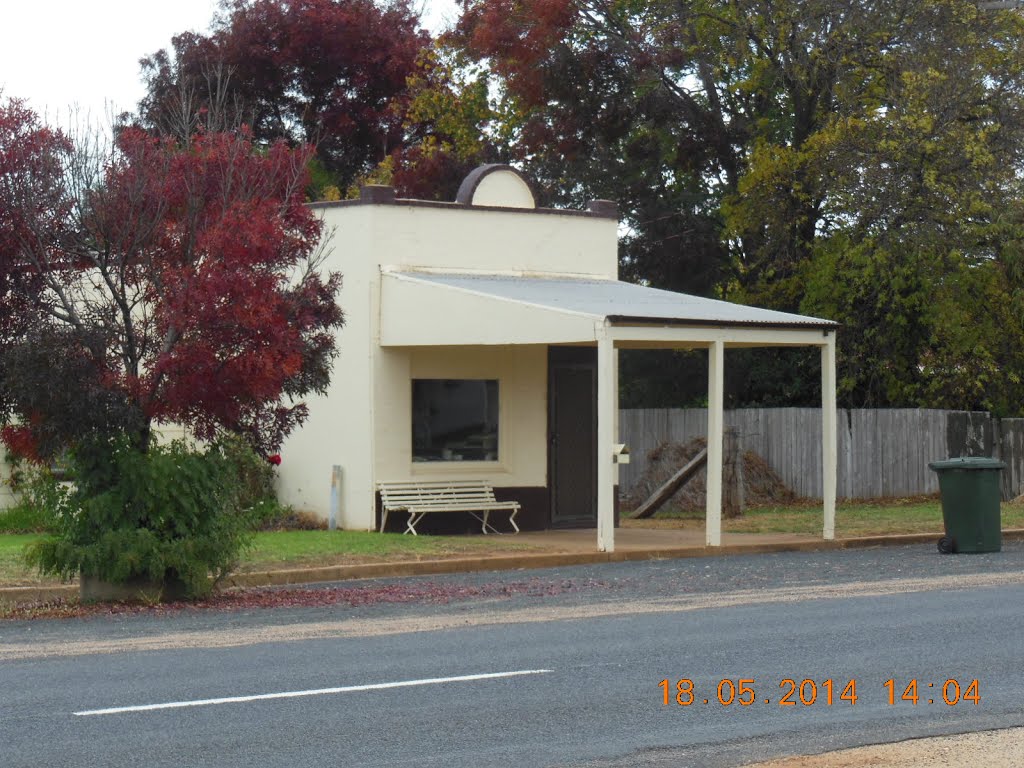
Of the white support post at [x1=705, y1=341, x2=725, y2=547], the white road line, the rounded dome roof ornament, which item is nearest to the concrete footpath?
the white support post at [x1=705, y1=341, x2=725, y2=547]

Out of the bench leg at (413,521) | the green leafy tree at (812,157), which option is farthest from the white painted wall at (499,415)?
the green leafy tree at (812,157)

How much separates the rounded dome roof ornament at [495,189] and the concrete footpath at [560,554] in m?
4.77

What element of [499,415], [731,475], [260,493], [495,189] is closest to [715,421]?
[499,415]

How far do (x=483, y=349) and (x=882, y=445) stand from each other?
10273 mm

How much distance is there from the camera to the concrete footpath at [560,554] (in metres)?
16.5

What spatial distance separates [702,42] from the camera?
3228 centimetres

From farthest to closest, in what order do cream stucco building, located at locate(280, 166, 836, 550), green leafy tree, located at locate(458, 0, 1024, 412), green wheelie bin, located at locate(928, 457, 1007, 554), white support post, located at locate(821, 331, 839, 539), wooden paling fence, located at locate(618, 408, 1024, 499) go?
wooden paling fence, located at locate(618, 408, 1024, 499), green leafy tree, located at locate(458, 0, 1024, 412), white support post, located at locate(821, 331, 839, 539), cream stucco building, located at locate(280, 166, 836, 550), green wheelie bin, located at locate(928, 457, 1007, 554)

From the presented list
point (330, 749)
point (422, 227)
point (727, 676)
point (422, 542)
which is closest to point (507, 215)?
point (422, 227)

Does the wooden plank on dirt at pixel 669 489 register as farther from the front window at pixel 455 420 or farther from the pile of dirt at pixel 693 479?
the front window at pixel 455 420

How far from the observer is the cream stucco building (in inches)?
805

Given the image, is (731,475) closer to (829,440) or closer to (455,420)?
(829,440)

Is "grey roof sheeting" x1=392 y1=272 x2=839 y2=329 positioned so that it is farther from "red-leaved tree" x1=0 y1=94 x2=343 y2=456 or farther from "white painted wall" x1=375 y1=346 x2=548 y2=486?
"red-leaved tree" x1=0 y1=94 x2=343 y2=456

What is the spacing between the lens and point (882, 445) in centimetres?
2998

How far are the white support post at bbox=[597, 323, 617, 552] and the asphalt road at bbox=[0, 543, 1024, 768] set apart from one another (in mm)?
3140
